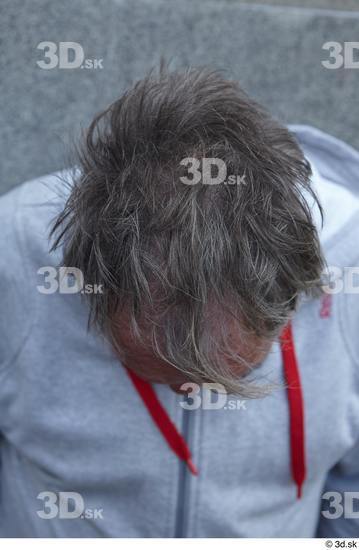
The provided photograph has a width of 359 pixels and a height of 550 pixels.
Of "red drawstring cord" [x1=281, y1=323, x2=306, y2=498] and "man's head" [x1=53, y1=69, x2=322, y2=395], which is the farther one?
"red drawstring cord" [x1=281, y1=323, x2=306, y2=498]

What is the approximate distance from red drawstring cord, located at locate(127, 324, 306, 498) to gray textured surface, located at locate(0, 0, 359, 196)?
0.50m

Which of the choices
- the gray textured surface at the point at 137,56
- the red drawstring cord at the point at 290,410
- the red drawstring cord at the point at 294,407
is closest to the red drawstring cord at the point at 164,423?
the red drawstring cord at the point at 290,410

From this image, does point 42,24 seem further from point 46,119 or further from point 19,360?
point 19,360

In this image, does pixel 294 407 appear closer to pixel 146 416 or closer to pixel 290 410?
pixel 290 410

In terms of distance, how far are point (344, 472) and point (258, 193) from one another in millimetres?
602

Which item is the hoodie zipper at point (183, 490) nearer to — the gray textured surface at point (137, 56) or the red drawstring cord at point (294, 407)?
the red drawstring cord at point (294, 407)

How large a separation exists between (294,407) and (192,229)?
43 centimetres

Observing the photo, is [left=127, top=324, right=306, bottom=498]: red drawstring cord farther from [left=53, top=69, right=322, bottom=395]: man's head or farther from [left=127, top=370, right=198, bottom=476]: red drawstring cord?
[left=53, top=69, right=322, bottom=395]: man's head

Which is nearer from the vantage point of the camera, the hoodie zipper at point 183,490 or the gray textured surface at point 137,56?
the hoodie zipper at point 183,490

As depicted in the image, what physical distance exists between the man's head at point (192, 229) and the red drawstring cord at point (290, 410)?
0.21m

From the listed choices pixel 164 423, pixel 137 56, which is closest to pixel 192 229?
pixel 164 423

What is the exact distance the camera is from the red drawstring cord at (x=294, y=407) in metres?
1.11

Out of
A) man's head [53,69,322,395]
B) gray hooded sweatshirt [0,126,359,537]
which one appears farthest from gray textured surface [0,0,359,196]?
man's head [53,69,322,395]

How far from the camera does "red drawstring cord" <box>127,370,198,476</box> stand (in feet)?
3.67
